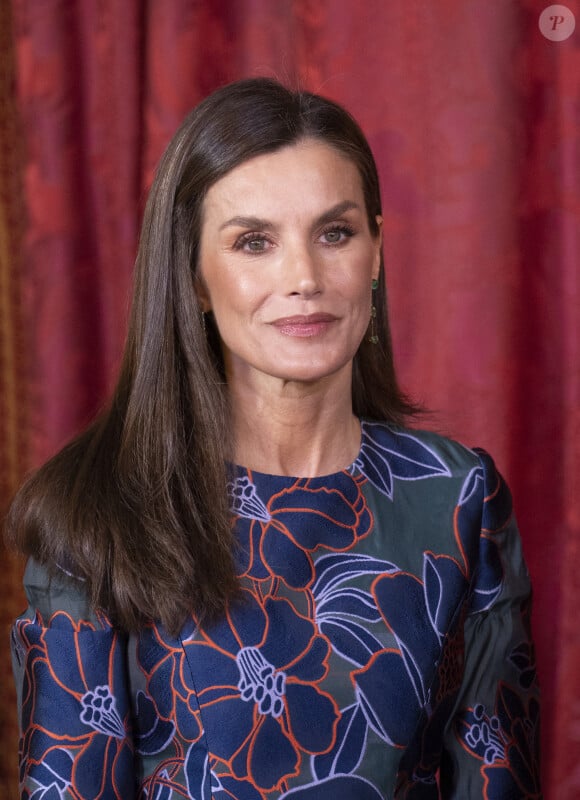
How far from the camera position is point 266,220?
117 cm

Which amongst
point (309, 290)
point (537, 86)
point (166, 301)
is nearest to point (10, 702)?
point (166, 301)

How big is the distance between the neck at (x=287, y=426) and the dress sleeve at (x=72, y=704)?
0.28 meters

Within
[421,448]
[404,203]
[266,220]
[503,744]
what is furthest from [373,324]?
[503,744]

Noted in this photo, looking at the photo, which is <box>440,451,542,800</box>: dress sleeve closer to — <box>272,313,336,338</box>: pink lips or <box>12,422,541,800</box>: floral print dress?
<box>12,422,541,800</box>: floral print dress

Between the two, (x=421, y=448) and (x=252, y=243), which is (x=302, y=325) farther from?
(x=421, y=448)

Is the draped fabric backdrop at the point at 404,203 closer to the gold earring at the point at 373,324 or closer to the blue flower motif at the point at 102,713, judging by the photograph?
the gold earring at the point at 373,324

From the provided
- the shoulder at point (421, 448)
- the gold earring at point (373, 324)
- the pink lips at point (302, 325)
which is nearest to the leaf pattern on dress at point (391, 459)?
the shoulder at point (421, 448)

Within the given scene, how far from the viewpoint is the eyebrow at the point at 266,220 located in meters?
1.18

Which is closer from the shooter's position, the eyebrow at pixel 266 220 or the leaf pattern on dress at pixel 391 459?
the eyebrow at pixel 266 220

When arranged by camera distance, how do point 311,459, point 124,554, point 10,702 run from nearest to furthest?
1. point 124,554
2. point 311,459
3. point 10,702

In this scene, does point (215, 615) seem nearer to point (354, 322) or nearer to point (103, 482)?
point (103, 482)

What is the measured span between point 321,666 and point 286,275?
44cm

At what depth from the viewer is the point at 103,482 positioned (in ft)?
3.94

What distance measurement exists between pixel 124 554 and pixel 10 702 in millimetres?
734
